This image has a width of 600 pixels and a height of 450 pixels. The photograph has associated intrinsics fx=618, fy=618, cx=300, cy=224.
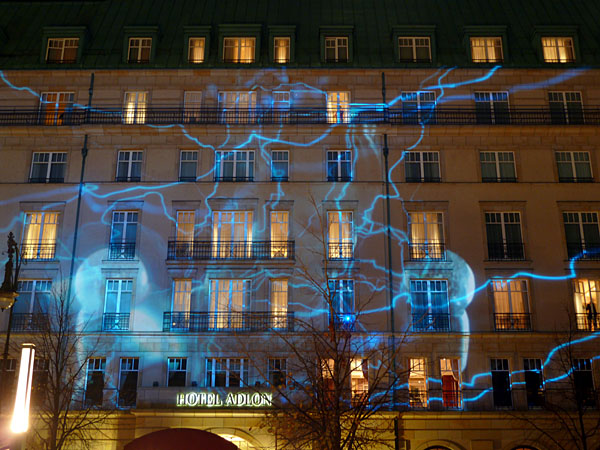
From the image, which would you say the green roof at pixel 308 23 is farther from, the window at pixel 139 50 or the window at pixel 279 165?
the window at pixel 279 165

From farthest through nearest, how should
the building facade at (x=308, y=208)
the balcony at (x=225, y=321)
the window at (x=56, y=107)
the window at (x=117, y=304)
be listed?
the window at (x=56, y=107) < the window at (x=117, y=304) < the balcony at (x=225, y=321) < the building facade at (x=308, y=208)

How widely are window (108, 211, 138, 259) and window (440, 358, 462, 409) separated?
16343 mm

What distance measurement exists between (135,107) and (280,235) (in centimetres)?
1086

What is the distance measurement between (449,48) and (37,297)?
25.8 m

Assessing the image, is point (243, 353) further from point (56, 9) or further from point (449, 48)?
point (56, 9)

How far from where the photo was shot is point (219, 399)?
92.4 ft

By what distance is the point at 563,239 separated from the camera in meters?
31.2

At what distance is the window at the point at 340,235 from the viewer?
3105 centimetres

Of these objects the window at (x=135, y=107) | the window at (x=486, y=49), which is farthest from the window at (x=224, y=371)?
the window at (x=486, y=49)

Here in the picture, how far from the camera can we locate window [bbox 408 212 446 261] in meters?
31.1

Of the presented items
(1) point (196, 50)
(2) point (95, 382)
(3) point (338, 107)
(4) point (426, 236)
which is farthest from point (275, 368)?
(1) point (196, 50)

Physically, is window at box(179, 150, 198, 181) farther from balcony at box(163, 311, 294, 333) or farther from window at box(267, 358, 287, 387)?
window at box(267, 358, 287, 387)

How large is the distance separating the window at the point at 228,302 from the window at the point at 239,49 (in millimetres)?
12633

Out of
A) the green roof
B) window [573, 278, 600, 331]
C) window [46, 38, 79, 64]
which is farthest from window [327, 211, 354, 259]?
window [46, 38, 79, 64]
